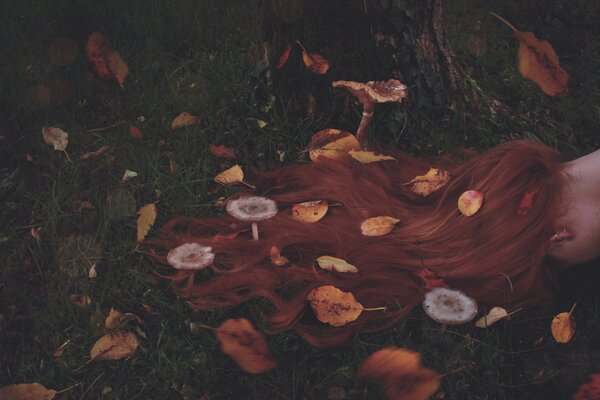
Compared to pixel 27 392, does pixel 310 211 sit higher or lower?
higher

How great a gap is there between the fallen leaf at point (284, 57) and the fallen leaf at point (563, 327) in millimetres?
1683

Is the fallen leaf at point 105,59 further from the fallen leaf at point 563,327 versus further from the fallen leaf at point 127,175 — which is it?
the fallen leaf at point 563,327

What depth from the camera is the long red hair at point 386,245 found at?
215cm

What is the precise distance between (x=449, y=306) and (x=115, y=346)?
1.16 m

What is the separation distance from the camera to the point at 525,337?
2033mm

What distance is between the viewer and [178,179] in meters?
2.70

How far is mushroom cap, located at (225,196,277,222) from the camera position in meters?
2.15

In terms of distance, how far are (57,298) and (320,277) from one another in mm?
1008

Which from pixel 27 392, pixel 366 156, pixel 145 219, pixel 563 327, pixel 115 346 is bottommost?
pixel 27 392

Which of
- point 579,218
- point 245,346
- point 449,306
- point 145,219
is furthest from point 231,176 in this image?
point 579,218

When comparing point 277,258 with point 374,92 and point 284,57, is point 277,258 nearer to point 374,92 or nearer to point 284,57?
point 374,92

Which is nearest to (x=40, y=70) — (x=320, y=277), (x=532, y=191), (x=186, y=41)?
(x=186, y=41)

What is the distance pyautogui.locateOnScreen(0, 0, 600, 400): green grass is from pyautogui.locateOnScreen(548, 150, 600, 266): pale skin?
0.11m

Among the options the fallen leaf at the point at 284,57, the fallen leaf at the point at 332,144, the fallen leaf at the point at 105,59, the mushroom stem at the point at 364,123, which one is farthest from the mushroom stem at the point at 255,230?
the fallen leaf at the point at 105,59
